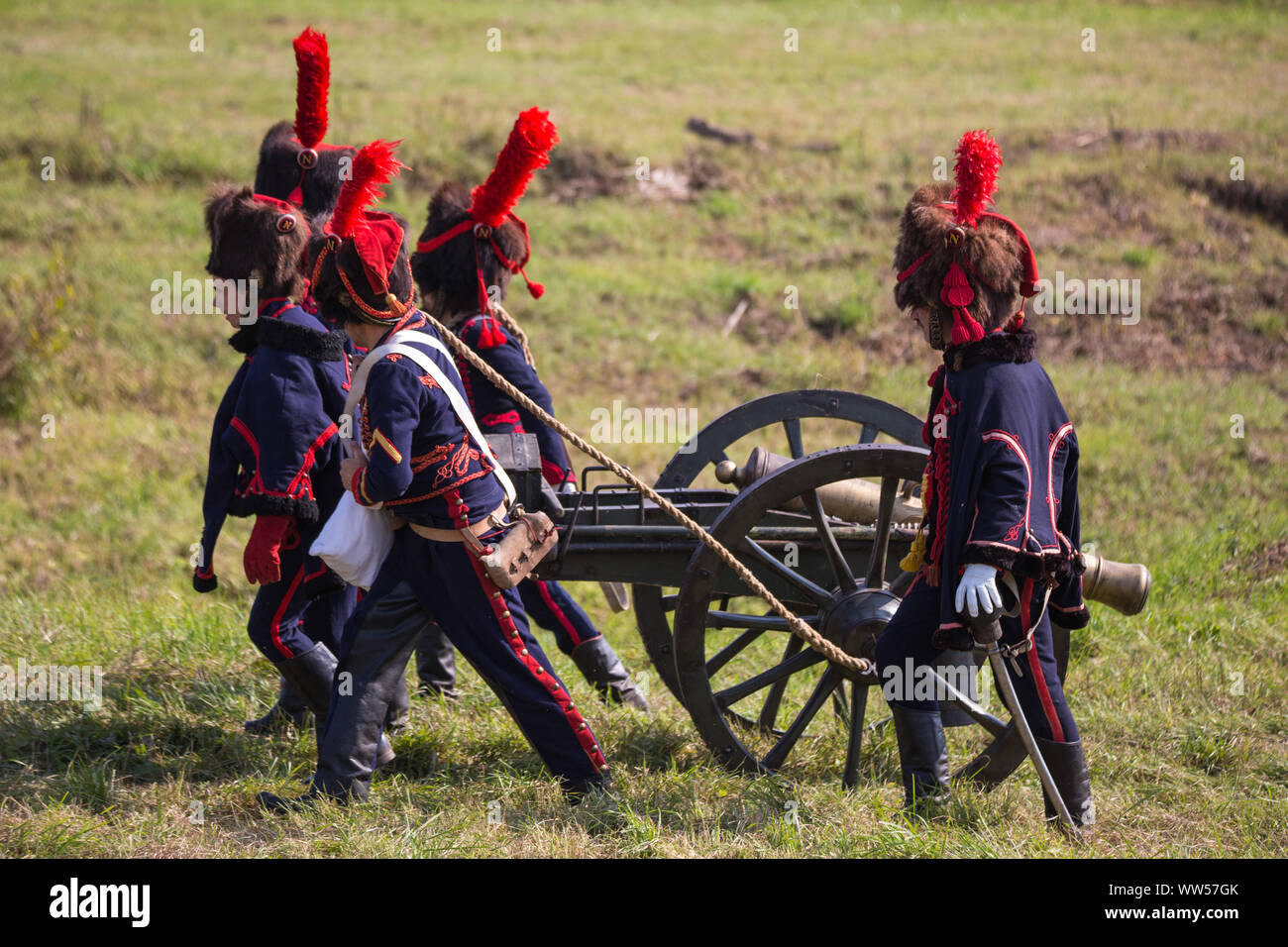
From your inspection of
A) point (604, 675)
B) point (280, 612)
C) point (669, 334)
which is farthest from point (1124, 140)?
point (280, 612)

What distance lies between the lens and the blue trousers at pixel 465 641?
12.5 ft

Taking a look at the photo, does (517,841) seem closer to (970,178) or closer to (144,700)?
(144,700)

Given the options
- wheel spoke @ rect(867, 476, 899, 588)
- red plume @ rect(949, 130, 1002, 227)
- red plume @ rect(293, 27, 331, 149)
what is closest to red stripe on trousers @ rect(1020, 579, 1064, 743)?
wheel spoke @ rect(867, 476, 899, 588)

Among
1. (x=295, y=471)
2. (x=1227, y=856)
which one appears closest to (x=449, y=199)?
(x=295, y=471)

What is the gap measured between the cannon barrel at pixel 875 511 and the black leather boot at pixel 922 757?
2.14ft

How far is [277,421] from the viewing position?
13.1 feet

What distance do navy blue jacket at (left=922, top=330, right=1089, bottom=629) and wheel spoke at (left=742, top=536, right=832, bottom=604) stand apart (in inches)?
24.2

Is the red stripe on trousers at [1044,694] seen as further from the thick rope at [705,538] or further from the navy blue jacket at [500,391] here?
the navy blue jacket at [500,391]

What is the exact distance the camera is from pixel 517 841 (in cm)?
370

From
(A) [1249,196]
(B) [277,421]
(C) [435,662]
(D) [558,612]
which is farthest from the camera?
(A) [1249,196]

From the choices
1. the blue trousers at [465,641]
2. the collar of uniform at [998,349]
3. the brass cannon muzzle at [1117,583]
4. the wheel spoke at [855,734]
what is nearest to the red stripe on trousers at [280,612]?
the blue trousers at [465,641]

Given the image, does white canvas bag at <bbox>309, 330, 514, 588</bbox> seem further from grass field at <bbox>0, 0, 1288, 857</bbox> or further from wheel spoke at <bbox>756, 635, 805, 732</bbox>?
wheel spoke at <bbox>756, 635, 805, 732</bbox>

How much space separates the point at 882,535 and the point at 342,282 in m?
1.84

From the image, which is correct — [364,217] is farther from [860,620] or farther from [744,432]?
[860,620]
